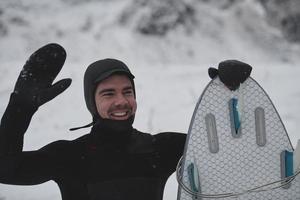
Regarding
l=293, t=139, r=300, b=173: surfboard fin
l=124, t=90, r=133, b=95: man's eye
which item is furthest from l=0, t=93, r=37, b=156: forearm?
l=293, t=139, r=300, b=173: surfboard fin

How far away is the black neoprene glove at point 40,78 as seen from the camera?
1.47 m

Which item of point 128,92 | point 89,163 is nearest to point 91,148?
point 89,163

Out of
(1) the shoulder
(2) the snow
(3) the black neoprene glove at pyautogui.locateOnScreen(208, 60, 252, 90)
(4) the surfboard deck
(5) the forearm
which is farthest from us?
(2) the snow

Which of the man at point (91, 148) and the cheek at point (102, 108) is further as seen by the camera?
the cheek at point (102, 108)

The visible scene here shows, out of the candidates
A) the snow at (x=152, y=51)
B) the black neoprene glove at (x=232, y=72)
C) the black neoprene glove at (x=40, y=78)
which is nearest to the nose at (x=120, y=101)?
the black neoprene glove at (x=40, y=78)

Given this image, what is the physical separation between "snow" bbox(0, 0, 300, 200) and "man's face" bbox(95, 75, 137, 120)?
2974 millimetres

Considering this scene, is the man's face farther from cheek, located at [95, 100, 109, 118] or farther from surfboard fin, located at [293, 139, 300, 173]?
surfboard fin, located at [293, 139, 300, 173]

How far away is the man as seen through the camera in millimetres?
1448

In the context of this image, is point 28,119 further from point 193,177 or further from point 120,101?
point 193,177

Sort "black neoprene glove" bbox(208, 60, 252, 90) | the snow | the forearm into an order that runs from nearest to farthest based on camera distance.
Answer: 1. the forearm
2. "black neoprene glove" bbox(208, 60, 252, 90)
3. the snow

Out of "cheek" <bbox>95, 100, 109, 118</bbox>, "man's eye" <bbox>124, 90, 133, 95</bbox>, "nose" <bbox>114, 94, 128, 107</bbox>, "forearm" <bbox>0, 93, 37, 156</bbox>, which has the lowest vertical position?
"forearm" <bbox>0, 93, 37, 156</bbox>

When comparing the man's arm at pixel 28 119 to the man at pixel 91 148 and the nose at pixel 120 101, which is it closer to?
the man at pixel 91 148

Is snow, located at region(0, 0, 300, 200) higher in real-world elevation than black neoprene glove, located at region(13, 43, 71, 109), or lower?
higher

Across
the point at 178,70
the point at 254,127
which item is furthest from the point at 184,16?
the point at 254,127
